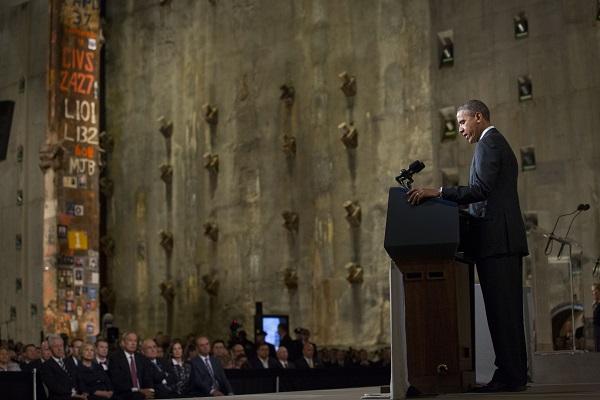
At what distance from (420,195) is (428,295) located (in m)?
0.51

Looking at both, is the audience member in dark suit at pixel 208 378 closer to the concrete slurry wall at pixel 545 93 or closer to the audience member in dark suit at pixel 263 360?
the audience member in dark suit at pixel 263 360

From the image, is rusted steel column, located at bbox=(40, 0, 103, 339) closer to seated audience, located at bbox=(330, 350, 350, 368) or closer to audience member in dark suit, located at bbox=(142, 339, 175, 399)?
seated audience, located at bbox=(330, 350, 350, 368)

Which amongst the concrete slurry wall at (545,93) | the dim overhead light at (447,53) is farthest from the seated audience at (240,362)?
the dim overhead light at (447,53)

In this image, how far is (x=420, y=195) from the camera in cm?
573

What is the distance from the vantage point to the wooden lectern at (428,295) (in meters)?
5.70

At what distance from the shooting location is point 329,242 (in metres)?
25.3

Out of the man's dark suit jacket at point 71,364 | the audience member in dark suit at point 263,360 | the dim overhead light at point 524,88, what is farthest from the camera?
the dim overhead light at point 524,88

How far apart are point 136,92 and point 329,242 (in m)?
8.23

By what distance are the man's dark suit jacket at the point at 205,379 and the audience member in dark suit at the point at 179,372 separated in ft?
0.30

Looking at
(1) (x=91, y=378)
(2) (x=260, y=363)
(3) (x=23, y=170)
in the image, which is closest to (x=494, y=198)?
(1) (x=91, y=378)

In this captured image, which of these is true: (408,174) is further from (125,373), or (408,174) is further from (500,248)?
(125,373)

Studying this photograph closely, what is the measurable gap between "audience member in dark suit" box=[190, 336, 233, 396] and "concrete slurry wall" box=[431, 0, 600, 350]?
27.1ft

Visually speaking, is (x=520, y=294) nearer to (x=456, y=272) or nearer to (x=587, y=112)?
(x=456, y=272)

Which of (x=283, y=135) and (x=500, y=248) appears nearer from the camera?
(x=500, y=248)
